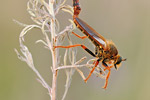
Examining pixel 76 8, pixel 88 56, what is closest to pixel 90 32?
pixel 76 8

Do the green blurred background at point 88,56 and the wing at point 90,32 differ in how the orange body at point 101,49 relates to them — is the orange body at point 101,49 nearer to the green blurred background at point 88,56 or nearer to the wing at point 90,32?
the wing at point 90,32

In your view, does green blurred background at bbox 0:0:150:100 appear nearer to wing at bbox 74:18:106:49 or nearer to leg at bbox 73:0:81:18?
wing at bbox 74:18:106:49

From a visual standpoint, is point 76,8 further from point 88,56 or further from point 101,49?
point 88,56

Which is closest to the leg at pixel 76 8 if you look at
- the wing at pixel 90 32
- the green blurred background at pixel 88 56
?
the wing at pixel 90 32

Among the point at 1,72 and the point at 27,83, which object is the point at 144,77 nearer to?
the point at 27,83

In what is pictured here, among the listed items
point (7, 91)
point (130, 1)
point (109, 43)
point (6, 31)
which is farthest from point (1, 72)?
point (130, 1)
